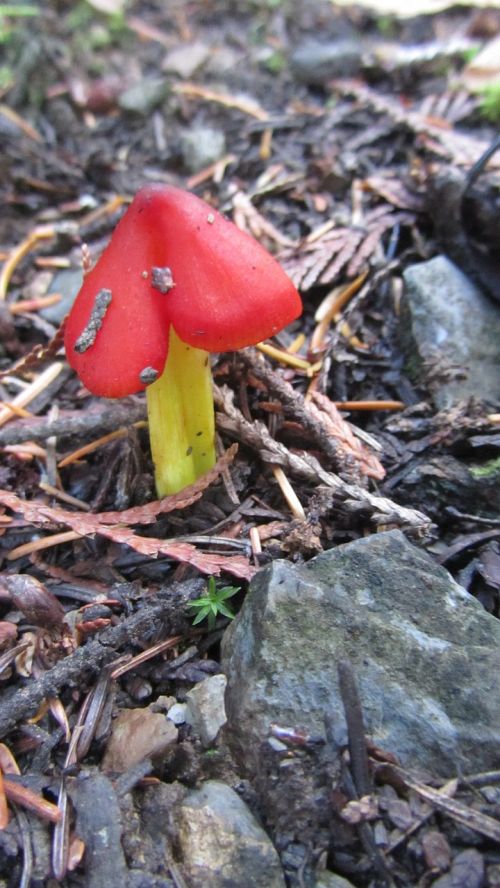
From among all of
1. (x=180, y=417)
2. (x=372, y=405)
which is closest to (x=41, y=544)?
(x=180, y=417)

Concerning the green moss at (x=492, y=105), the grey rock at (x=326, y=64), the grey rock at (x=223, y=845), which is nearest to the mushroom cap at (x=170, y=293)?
the grey rock at (x=223, y=845)

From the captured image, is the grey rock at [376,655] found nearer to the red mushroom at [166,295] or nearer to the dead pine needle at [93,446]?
the red mushroom at [166,295]

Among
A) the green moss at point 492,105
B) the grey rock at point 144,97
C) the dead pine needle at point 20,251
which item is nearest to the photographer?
the dead pine needle at point 20,251

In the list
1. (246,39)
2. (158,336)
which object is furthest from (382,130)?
(158,336)

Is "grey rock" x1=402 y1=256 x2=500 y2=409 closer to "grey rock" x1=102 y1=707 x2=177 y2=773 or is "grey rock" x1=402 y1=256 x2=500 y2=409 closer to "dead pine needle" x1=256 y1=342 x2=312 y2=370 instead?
"dead pine needle" x1=256 y1=342 x2=312 y2=370

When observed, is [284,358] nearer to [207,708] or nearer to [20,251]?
[207,708]

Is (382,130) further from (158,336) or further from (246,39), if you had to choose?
(158,336)

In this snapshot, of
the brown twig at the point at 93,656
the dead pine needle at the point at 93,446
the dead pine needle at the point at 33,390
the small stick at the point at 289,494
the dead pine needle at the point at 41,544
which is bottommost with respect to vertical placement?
the brown twig at the point at 93,656
